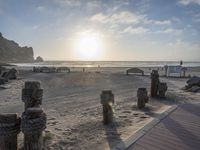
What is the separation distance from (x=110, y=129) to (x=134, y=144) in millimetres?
2282

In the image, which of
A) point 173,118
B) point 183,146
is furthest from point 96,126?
point 183,146

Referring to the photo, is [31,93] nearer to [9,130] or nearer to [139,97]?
A: [9,130]

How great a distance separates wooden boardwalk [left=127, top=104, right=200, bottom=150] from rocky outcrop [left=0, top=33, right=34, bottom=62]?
146645 millimetres

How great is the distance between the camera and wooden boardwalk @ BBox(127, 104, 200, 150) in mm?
6257

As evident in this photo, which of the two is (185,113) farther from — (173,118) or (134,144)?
(134,144)

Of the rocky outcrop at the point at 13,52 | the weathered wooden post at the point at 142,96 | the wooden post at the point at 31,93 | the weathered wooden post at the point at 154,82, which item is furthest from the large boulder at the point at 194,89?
the rocky outcrop at the point at 13,52

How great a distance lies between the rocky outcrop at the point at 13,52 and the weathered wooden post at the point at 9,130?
485 feet

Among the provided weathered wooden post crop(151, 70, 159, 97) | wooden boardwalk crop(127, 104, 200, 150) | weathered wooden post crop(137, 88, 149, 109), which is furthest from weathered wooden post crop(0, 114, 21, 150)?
weathered wooden post crop(151, 70, 159, 97)

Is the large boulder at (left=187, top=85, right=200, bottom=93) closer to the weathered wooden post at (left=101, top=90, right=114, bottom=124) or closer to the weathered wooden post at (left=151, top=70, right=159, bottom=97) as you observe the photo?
the weathered wooden post at (left=151, top=70, right=159, bottom=97)

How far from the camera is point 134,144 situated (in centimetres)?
636

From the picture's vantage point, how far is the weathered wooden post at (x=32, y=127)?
549cm

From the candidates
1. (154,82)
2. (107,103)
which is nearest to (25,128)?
(107,103)

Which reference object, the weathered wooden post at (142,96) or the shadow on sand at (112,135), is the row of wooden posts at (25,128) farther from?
the weathered wooden post at (142,96)

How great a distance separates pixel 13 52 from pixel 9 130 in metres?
176
